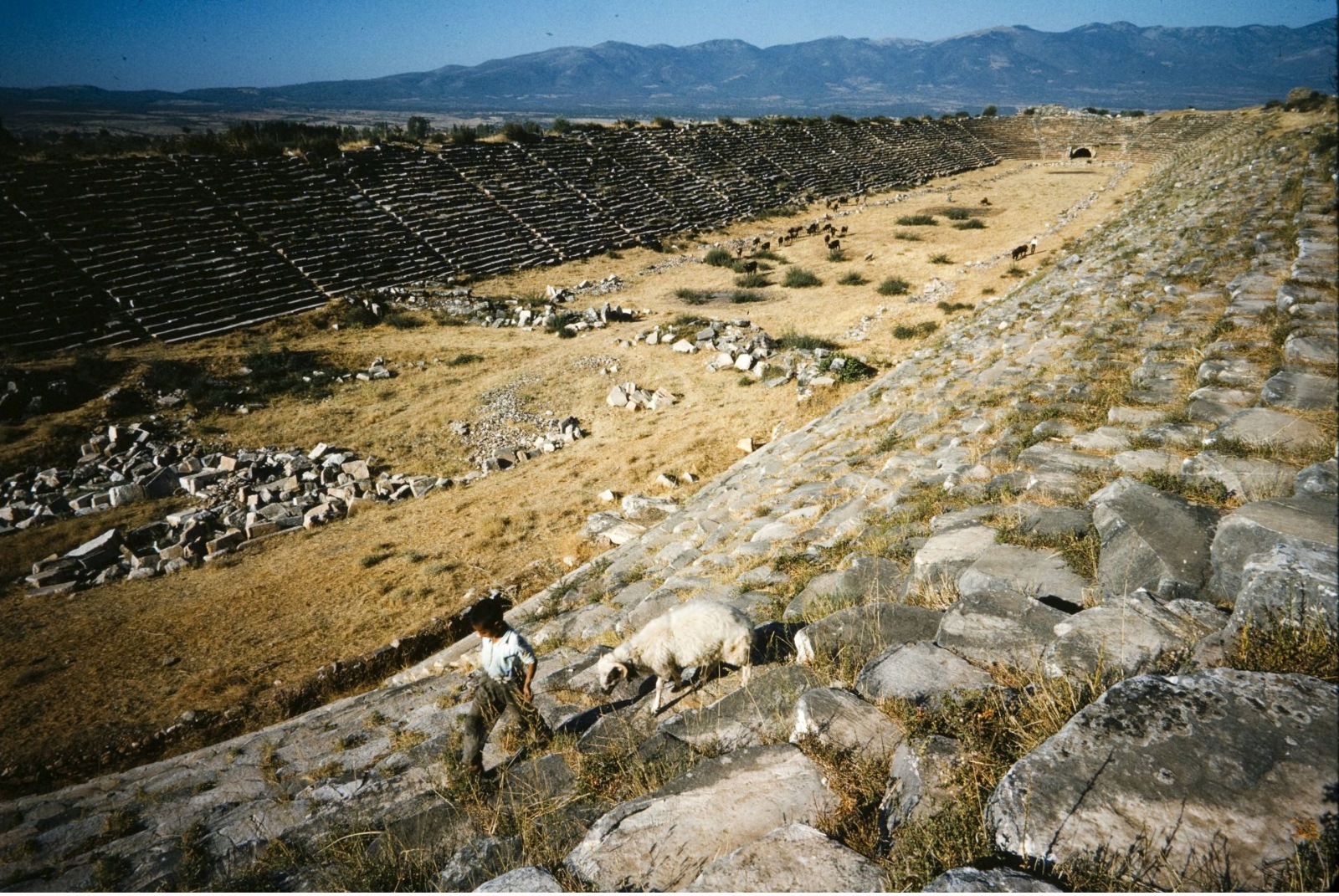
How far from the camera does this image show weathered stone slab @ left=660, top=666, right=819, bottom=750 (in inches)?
126

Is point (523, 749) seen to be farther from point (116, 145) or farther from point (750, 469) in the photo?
point (116, 145)

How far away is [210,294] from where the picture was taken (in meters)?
19.7

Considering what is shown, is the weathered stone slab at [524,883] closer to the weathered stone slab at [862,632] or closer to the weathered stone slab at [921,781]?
the weathered stone slab at [921,781]

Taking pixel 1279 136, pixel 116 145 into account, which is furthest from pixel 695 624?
pixel 1279 136

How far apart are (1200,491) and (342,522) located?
11185 millimetres

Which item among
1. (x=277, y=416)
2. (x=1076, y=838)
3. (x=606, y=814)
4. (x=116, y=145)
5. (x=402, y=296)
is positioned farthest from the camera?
(x=116, y=145)

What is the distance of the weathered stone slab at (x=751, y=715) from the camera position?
126 inches

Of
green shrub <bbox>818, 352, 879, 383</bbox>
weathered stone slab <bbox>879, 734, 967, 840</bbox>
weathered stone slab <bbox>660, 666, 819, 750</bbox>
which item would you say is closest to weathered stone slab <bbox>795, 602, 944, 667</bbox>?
weathered stone slab <bbox>660, 666, 819, 750</bbox>

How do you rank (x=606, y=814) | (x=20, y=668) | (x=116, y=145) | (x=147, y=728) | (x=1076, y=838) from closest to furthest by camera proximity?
(x=1076, y=838), (x=606, y=814), (x=147, y=728), (x=20, y=668), (x=116, y=145)

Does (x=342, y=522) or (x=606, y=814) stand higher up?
(x=606, y=814)

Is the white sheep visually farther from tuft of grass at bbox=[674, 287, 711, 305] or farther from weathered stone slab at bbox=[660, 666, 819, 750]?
tuft of grass at bbox=[674, 287, 711, 305]

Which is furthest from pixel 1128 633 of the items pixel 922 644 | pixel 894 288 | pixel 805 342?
pixel 894 288

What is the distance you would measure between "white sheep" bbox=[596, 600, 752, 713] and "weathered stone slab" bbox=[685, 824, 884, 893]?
1.54 meters

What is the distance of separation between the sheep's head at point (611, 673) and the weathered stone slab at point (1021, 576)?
2.39 metres
